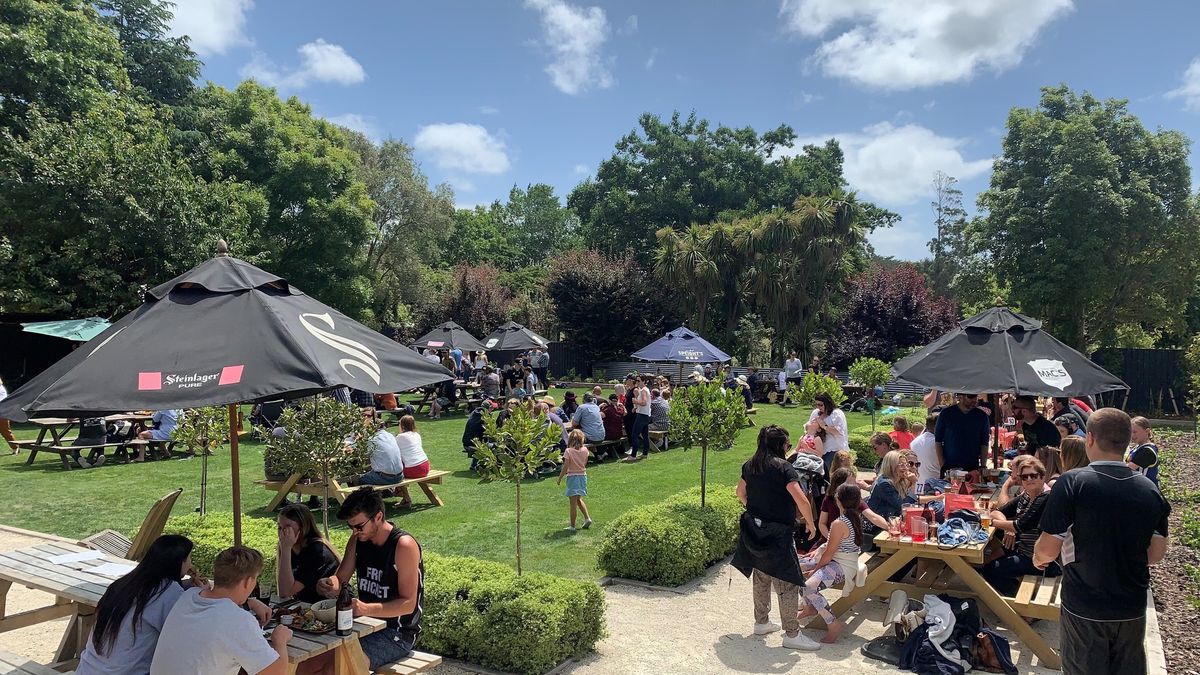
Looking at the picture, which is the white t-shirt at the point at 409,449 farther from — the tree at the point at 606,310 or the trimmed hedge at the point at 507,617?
the tree at the point at 606,310

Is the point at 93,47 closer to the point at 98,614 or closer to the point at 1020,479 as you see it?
the point at 98,614

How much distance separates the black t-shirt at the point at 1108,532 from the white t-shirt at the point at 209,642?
13.9 feet

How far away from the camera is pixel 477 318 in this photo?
36000 mm

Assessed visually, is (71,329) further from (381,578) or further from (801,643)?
(801,643)

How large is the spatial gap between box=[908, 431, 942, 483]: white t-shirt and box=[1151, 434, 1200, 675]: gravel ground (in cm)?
220

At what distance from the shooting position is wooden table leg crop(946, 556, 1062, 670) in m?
5.54

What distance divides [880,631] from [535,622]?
302 centimetres

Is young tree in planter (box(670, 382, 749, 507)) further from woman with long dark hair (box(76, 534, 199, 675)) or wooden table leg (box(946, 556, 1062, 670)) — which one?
woman with long dark hair (box(76, 534, 199, 675))

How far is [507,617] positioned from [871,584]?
3085mm

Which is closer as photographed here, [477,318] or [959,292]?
[959,292]

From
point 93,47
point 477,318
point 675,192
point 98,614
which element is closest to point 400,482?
point 98,614

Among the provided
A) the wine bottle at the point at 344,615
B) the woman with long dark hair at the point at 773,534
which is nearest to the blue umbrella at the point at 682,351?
the woman with long dark hair at the point at 773,534

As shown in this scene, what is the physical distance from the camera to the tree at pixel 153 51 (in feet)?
110

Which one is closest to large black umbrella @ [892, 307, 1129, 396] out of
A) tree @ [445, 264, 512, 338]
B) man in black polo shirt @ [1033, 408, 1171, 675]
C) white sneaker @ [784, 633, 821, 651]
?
white sneaker @ [784, 633, 821, 651]
